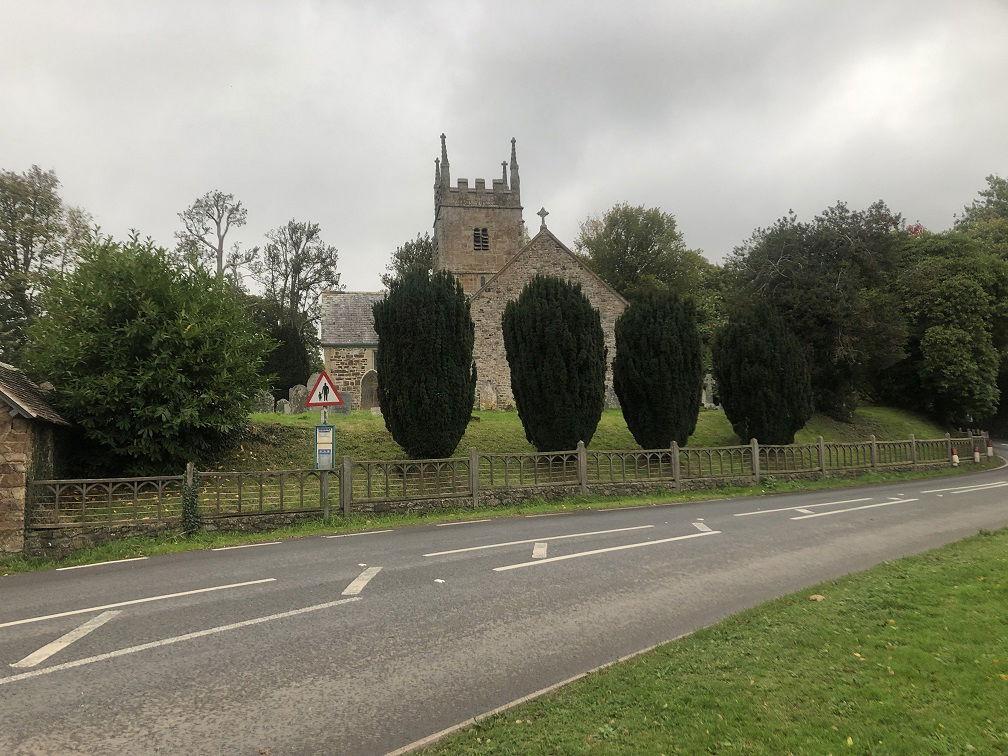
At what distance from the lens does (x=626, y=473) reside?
671 inches

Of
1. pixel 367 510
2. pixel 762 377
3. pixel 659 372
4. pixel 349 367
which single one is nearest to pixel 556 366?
pixel 659 372

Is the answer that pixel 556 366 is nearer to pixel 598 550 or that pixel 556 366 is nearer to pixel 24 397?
pixel 598 550

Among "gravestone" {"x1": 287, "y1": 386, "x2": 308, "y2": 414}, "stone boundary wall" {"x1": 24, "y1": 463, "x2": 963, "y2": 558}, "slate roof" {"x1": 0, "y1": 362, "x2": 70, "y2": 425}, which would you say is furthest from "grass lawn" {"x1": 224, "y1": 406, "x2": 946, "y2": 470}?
"stone boundary wall" {"x1": 24, "y1": 463, "x2": 963, "y2": 558}

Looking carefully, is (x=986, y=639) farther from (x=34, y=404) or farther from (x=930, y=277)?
(x=930, y=277)

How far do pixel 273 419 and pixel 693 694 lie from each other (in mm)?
19083

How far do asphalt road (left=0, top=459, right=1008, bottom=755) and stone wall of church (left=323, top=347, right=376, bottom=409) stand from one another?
20.8 metres

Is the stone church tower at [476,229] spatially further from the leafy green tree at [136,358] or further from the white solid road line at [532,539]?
the white solid road line at [532,539]

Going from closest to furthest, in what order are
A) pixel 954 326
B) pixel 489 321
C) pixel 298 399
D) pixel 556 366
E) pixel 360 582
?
pixel 360 582 < pixel 556 366 < pixel 298 399 < pixel 489 321 < pixel 954 326

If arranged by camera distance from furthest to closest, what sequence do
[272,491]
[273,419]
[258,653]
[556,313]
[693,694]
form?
[273,419]
[556,313]
[272,491]
[258,653]
[693,694]

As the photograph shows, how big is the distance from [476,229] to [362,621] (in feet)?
126

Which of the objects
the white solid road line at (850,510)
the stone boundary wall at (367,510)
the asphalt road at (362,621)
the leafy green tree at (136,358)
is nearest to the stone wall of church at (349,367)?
the leafy green tree at (136,358)

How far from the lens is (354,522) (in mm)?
12469

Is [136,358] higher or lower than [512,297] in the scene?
lower

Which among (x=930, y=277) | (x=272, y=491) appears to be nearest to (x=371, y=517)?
(x=272, y=491)
